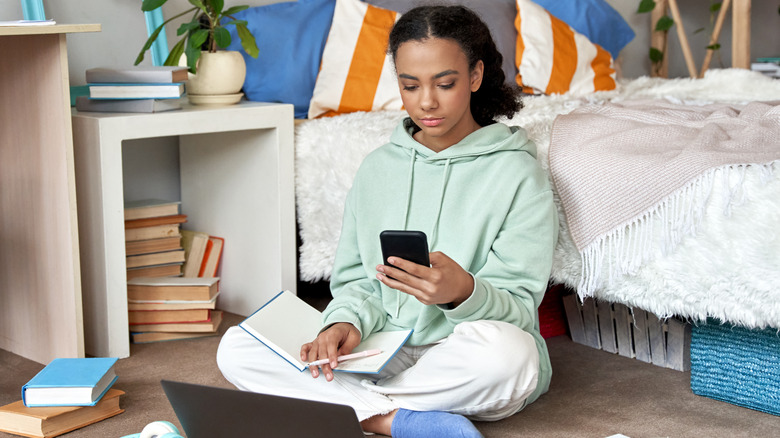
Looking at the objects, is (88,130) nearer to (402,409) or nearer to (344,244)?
(344,244)

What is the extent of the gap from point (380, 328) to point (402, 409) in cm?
16

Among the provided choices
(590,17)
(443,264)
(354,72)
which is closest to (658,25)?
(590,17)

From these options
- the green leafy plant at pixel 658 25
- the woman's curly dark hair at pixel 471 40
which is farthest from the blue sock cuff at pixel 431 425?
the green leafy plant at pixel 658 25

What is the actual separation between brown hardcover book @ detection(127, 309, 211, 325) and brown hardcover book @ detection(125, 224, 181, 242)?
17cm

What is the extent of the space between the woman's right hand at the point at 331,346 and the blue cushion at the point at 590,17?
1.48 meters

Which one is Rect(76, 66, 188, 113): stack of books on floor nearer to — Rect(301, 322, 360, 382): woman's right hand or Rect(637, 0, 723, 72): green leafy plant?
Rect(301, 322, 360, 382): woman's right hand

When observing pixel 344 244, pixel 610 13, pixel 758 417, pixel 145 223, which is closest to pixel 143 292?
pixel 145 223

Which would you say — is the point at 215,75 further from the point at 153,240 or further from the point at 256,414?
the point at 256,414

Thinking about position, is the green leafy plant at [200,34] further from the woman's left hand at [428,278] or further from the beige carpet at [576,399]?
the woman's left hand at [428,278]

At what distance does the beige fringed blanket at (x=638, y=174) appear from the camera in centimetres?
133

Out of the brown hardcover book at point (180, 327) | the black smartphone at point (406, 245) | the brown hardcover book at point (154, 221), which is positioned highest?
the black smartphone at point (406, 245)

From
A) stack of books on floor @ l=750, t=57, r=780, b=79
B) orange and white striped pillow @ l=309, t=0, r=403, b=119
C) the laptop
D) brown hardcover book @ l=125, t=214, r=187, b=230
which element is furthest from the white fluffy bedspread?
stack of books on floor @ l=750, t=57, r=780, b=79

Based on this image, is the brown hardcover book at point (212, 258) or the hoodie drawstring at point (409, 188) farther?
the brown hardcover book at point (212, 258)

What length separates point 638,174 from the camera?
1.37 metres
